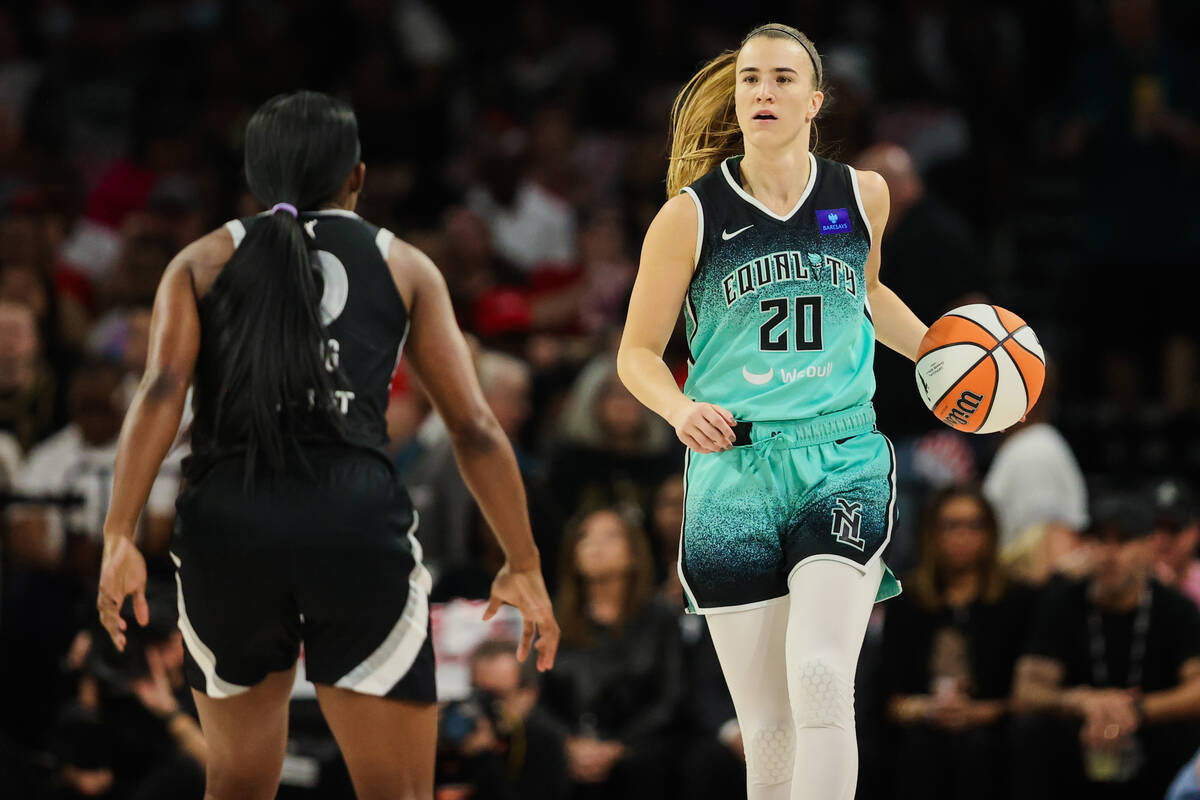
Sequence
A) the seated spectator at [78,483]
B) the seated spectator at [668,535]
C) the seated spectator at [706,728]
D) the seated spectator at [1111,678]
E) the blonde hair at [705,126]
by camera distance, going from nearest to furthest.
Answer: the blonde hair at [705,126], the seated spectator at [1111,678], the seated spectator at [706,728], the seated spectator at [78,483], the seated spectator at [668,535]

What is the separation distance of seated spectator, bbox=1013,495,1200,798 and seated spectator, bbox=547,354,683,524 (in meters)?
2.17

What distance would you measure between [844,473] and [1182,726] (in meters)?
3.38

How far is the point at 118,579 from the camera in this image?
Result: 13.6ft

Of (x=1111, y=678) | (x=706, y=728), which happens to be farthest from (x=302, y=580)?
(x=1111, y=678)

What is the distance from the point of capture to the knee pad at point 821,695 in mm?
4211

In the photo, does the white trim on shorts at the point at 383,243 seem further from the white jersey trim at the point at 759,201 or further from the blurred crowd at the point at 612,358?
the blurred crowd at the point at 612,358

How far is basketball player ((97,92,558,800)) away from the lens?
4086 millimetres

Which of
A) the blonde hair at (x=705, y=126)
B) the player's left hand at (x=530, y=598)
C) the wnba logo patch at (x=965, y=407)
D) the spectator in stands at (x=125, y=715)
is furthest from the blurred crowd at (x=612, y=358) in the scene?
the player's left hand at (x=530, y=598)

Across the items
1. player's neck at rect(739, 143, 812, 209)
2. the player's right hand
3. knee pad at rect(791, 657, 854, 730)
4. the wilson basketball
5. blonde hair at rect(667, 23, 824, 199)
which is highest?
blonde hair at rect(667, 23, 824, 199)

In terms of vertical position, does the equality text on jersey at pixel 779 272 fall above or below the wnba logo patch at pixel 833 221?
below

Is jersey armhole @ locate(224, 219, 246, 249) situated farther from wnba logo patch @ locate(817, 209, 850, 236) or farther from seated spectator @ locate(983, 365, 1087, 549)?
seated spectator @ locate(983, 365, 1087, 549)

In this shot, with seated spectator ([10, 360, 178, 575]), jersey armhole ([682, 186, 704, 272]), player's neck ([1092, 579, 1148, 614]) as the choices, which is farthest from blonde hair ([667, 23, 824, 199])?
seated spectator ([10, 360, 178, 575])

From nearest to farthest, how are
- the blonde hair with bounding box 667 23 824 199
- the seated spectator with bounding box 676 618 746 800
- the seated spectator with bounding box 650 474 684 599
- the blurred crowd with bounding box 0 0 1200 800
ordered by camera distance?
1. the blonde hair with bounding box 667 23 824 199
2. the blurred crowd with bounding box 0 0 1200 800
3. the seated spectator with bounding box 676 618 746 800
4. the seated spectator with bounding box 650 474 684 599

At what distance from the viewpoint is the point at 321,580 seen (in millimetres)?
4066
